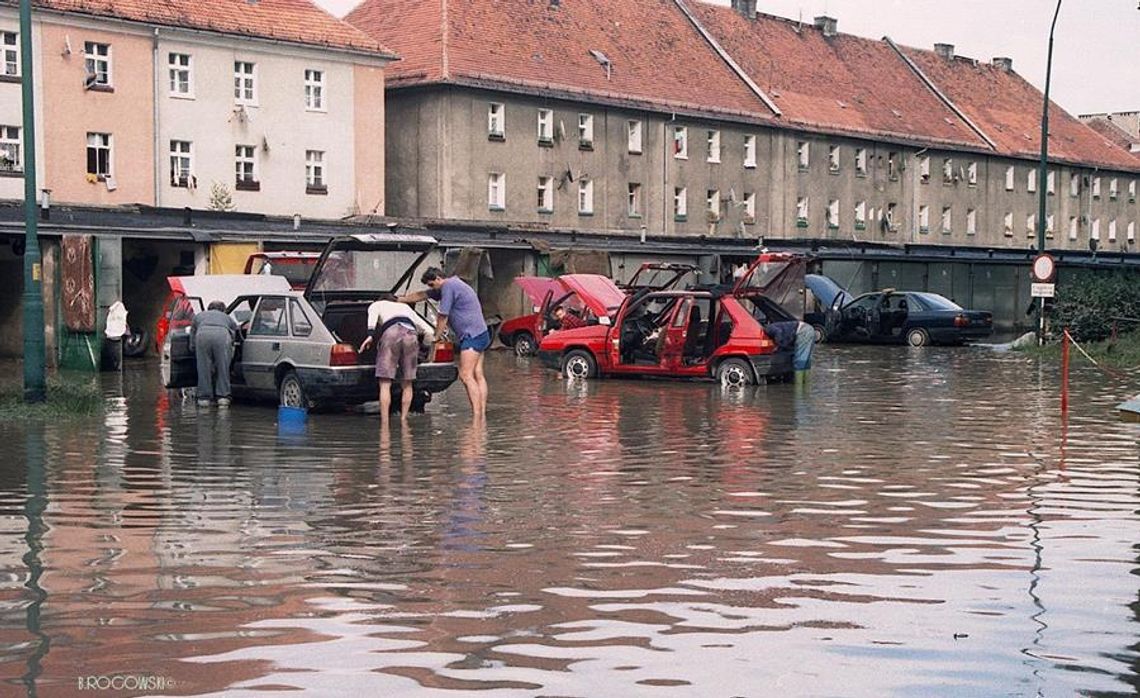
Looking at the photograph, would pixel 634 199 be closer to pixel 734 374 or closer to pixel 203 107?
pixel 203 107

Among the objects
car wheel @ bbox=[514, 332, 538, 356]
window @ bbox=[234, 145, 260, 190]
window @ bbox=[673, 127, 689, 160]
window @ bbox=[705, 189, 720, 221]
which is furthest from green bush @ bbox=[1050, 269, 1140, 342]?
window @ bbox=[705, 189, 720, 221]

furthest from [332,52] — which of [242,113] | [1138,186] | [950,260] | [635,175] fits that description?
[1138,186]

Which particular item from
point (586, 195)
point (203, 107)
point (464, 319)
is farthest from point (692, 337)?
point (586, 195)

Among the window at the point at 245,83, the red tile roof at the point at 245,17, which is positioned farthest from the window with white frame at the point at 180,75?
the window at the point at 245,83

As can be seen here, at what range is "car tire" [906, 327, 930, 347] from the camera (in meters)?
44.2

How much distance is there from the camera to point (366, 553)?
10094 mm

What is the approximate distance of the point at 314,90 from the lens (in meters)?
55.3

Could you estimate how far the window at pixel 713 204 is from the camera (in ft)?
222

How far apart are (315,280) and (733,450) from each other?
7.57 metres

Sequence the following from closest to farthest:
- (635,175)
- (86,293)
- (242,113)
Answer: (86,293) → (242,113) → (635,175)

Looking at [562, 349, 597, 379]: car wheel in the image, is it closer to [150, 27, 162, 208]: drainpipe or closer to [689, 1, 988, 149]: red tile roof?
[150, 27, 162, 208]: drainpipe

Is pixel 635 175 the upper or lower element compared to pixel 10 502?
upper

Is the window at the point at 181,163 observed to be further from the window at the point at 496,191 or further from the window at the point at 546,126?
the window at the point at 546,126

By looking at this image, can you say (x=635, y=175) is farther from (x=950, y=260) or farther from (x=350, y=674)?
(x=350, y=674)
